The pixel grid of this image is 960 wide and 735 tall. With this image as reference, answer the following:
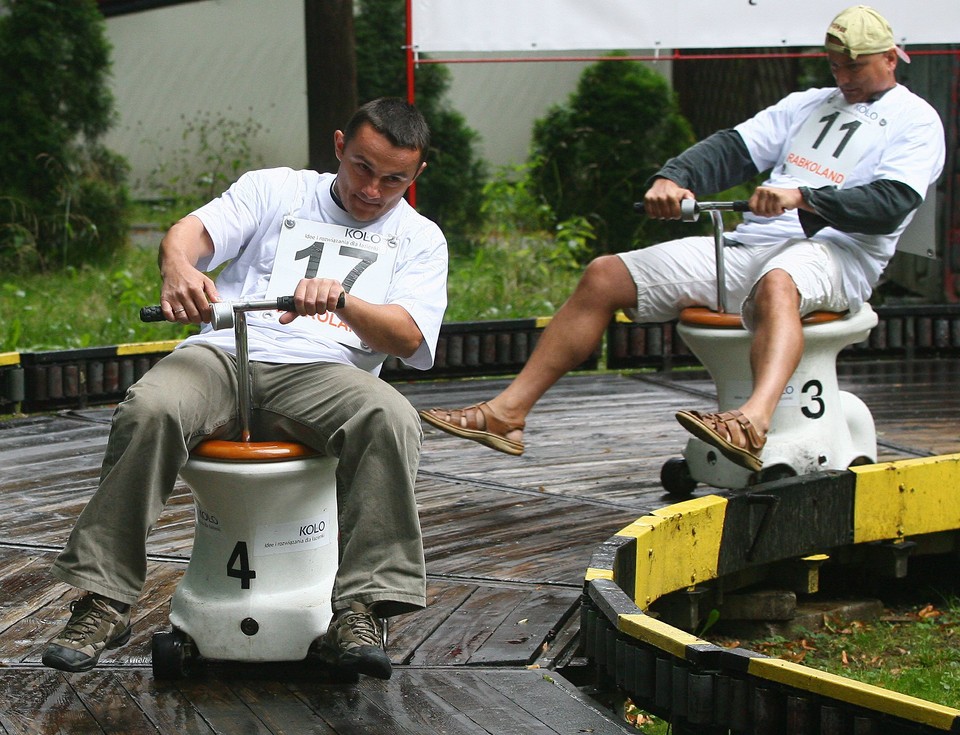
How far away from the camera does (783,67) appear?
12.2 m

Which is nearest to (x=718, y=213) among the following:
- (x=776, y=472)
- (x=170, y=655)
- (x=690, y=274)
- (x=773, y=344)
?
(x=690, y=274)

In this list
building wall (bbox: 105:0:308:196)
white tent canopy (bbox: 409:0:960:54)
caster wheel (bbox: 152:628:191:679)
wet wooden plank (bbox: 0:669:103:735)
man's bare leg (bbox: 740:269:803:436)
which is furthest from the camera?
building wall (bbox: 105:0:308:196)

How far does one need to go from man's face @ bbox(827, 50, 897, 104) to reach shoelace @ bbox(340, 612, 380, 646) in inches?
92.8

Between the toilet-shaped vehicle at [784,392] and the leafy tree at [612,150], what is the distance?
531cm

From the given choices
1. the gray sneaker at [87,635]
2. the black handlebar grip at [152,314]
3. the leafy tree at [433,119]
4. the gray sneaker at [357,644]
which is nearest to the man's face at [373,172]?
Answer: the black handlebar grip at [152,314]

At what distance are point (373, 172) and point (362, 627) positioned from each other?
0.98 meters

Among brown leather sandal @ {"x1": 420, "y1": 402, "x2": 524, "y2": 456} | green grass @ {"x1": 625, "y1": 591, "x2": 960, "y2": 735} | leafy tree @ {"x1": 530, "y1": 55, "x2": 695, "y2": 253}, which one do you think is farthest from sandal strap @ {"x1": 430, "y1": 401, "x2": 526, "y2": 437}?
leafy tree @ {"x1": 530, "y1": 55, "x2": 695, "y2": 253}

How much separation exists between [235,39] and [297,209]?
12.4 metres

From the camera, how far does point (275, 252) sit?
10.2 feet

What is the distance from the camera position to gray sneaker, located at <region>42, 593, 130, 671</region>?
8.41 feet

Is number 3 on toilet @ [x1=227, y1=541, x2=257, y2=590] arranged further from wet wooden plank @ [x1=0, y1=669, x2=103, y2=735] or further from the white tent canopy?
the white tent canopy

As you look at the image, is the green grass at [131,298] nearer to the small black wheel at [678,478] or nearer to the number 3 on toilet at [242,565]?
the small black wheel at [678,478]

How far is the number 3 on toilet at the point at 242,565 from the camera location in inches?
110

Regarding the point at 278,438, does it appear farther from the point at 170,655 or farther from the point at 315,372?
the point at 170,655
